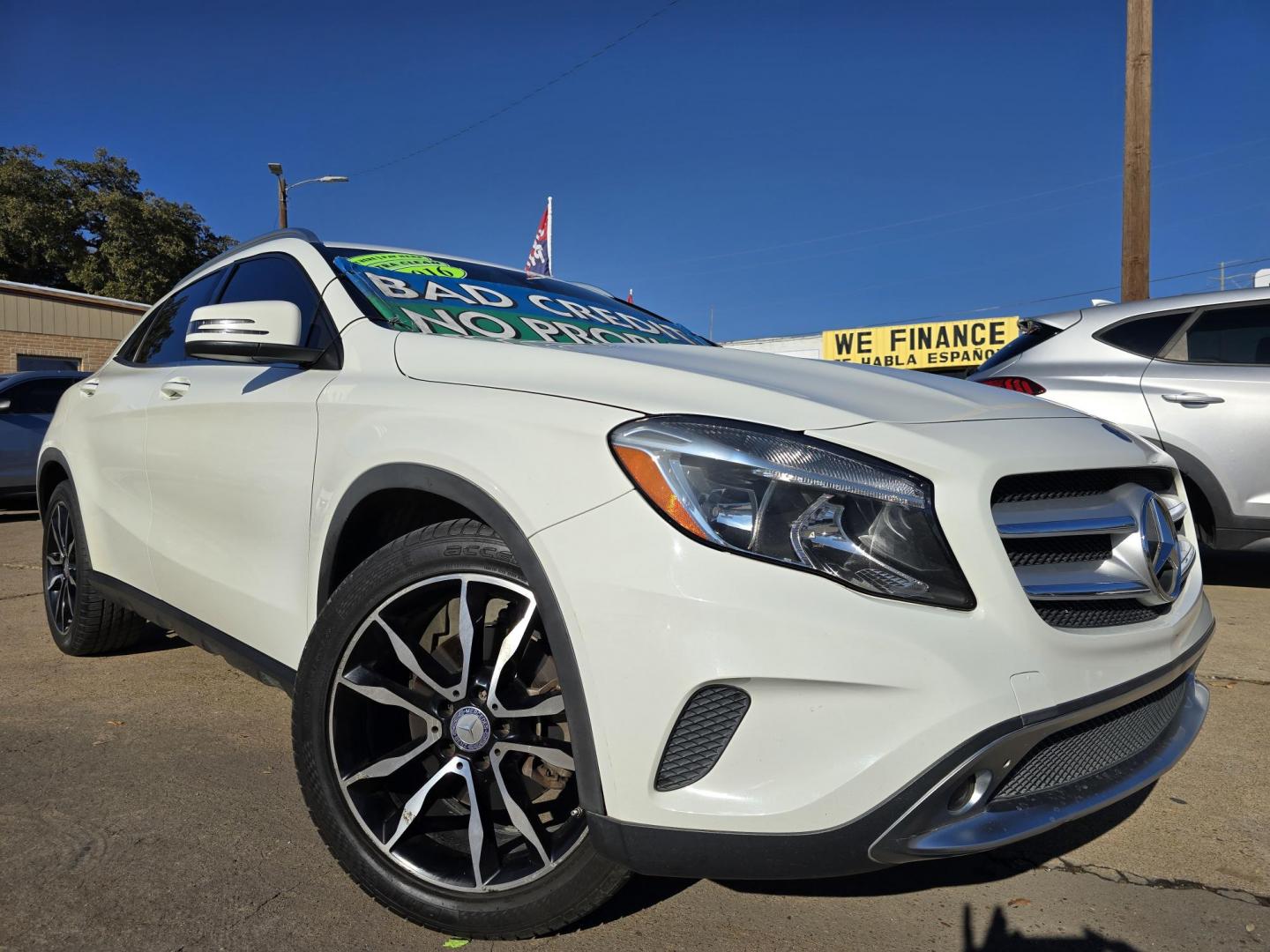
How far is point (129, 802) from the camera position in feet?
8.20

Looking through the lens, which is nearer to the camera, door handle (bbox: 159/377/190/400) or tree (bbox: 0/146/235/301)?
door handle (bbox: 159/377/190/400)

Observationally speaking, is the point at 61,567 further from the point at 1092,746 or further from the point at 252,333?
the point at 1092,746

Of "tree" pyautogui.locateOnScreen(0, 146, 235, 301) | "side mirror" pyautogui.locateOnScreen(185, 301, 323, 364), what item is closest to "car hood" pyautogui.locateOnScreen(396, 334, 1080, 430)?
"side mirror" pyautogui.locateOnScreen(185, 301, 323, 364)

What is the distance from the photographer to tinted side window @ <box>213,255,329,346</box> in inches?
102

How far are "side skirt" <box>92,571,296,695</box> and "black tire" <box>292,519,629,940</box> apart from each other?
6.1 inches

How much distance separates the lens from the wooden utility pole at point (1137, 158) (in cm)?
860

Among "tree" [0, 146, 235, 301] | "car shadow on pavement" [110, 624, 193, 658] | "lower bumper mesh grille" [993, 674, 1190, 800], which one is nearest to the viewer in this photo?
"lower bumper mesh grille" [993, 674, 1190, 800]

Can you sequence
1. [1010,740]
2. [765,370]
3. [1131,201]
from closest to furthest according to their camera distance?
[1010,740] → [765,370] → [1131,201]

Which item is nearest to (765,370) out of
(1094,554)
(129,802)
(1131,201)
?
(1094,554)

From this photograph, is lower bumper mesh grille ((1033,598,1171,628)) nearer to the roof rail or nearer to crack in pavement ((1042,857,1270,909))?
crack in pavement ((1042,857,1270,909))

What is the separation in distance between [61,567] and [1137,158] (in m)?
9.22

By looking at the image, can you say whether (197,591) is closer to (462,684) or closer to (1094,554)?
(462,684)

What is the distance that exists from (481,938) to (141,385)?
98.6 inches

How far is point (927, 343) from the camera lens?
81.0 ft
